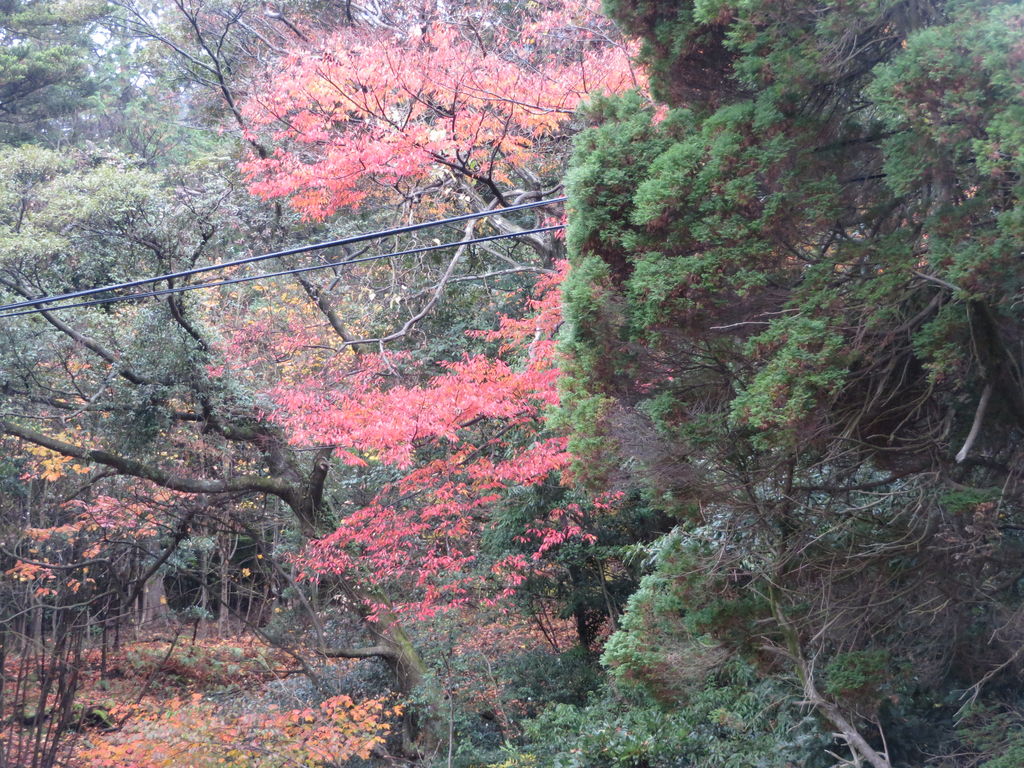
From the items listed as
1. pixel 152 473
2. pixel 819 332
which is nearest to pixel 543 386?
pixel 819 332

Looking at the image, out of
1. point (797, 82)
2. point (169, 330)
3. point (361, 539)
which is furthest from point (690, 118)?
point (169, 330)

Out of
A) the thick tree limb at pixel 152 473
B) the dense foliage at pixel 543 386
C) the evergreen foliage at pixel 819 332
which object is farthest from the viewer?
the thick tree limb at pixel 152 473

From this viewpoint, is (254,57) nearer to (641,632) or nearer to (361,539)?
(361,539)

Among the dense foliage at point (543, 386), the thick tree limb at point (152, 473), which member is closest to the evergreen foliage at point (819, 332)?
the dense foliage at point (543, 386)

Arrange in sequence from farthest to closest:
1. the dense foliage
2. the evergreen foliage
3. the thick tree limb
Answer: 1. the thick tree limb
2. the dense foliage
3. the evergreen foliage

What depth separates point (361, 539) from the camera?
8.73m

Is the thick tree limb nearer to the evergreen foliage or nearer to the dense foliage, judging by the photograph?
the dense foliage

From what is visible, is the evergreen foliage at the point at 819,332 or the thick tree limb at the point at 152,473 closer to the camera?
the evergreen foliage at the point at 819,332

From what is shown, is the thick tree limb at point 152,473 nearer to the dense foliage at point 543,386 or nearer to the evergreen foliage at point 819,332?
the dense foliage at point 543,386

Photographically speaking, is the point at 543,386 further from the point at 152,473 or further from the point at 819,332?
the point at 152,473

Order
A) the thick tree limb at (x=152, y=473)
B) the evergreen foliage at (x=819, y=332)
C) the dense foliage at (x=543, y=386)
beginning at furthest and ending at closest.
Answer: the thick tree limb at (x=152, y=473) < the dense foliage at (x=543, y=386) < the evergreen foliage at (x=819, y=332)

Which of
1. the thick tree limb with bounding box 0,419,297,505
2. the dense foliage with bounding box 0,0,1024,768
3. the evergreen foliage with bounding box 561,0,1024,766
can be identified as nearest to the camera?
the evergreen foliage with bounding box 561,0,1024,766

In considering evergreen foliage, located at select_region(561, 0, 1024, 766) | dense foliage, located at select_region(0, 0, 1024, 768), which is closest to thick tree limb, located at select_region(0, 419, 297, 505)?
dense foliage, located at select_region(0, 0, 1024, 768)

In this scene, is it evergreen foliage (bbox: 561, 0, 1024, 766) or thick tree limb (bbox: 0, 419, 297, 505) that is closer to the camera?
evergreen foliage (bbox: 561, 0, 1024, 766)
